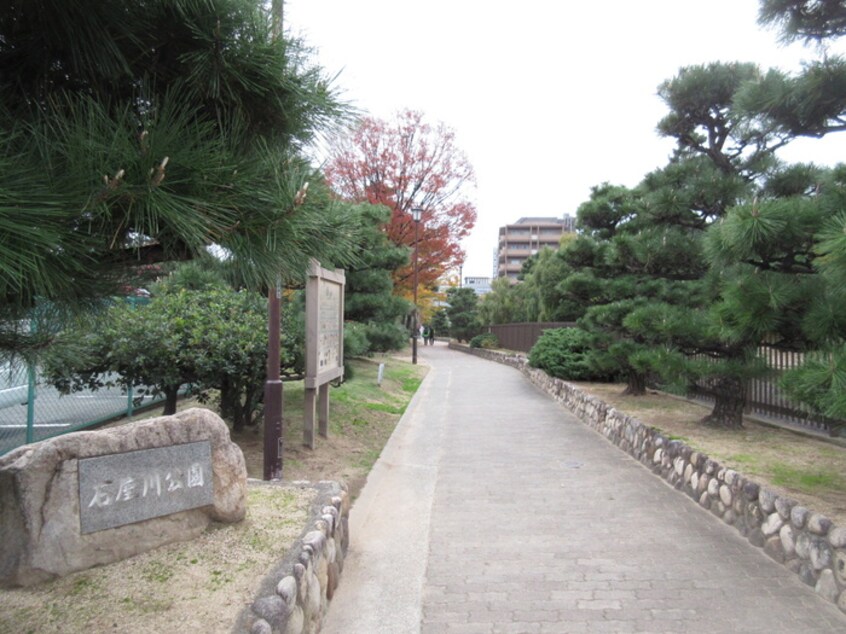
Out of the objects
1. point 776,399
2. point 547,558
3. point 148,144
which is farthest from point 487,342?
point 148,144

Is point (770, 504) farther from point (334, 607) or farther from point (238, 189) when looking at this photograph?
point (238, 189)

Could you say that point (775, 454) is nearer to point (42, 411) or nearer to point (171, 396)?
point (171, 396)

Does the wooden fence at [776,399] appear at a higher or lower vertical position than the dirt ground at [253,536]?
higher

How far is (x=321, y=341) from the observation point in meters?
8.00

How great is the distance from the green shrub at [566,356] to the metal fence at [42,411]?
1036cm

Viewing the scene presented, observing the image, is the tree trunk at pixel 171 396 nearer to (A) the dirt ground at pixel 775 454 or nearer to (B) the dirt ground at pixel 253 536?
(B) the dirt ground at pixel 253 536

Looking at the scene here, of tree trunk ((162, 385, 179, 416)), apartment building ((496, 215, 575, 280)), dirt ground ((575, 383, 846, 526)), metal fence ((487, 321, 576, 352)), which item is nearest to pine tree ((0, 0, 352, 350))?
tree trunk ((162, 385, 179, 416))

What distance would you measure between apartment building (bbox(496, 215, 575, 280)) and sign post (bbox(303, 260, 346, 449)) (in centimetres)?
9031

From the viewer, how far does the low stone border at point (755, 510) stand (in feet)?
13.9

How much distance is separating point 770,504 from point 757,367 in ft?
11.7

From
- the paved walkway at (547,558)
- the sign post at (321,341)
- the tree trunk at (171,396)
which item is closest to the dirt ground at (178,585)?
the paved walkway at (547,558)

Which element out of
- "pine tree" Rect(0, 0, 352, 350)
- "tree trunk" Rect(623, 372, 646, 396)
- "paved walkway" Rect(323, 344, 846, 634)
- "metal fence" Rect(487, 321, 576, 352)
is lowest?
"paved walkway" Rect(323, 344, 846, 634)

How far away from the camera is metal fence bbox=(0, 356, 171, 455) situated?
21.4ft

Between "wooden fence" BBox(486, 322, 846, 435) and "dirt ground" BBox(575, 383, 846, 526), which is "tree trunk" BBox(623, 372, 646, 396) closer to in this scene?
"wooden fence" BBox(486, 322, 846, 435)
